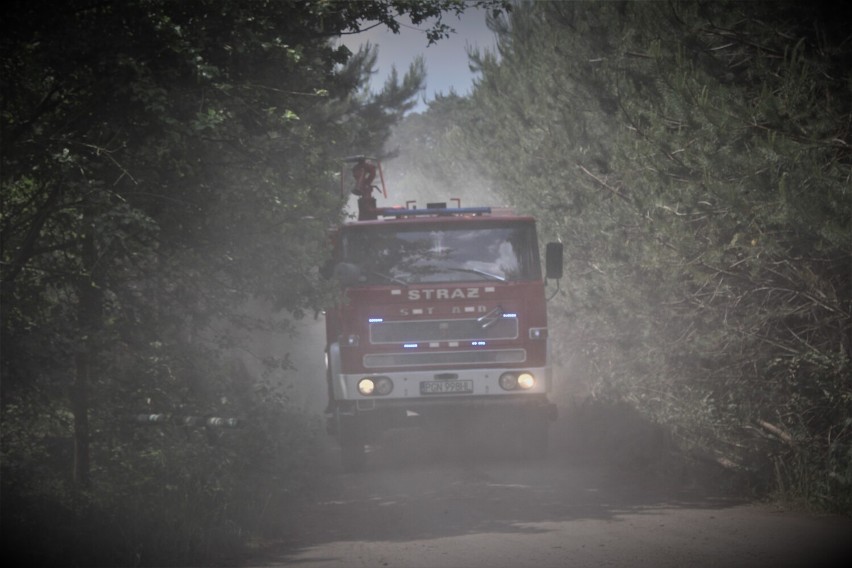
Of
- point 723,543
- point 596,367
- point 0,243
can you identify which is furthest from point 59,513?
point 596,367

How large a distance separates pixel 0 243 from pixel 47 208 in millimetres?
532

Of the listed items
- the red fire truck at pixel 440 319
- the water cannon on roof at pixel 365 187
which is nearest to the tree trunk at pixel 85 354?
the red fire truck at pixel 440 319

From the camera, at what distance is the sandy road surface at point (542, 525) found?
745 centimetres

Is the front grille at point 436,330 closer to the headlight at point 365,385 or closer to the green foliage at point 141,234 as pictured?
the headlight at point 365,385

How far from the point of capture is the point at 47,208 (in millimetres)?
9125

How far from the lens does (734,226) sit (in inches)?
381

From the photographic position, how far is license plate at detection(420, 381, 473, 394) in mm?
12453

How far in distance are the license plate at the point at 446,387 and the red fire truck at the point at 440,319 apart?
12 millimetres

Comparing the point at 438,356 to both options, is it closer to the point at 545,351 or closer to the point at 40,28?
the point at 545,351

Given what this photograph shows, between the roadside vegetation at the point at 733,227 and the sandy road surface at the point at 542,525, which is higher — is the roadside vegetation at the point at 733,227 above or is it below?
above

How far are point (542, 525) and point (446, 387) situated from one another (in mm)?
3699

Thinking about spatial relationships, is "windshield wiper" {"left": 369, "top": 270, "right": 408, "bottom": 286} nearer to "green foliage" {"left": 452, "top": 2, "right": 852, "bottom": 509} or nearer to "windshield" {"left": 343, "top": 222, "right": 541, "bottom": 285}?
"windshield" {"left": 343, "top": 222, "right": 541, "bottom": 285}

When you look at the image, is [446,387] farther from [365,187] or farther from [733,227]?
[733,227]

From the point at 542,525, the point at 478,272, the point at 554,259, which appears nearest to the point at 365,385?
the point at 478,272
